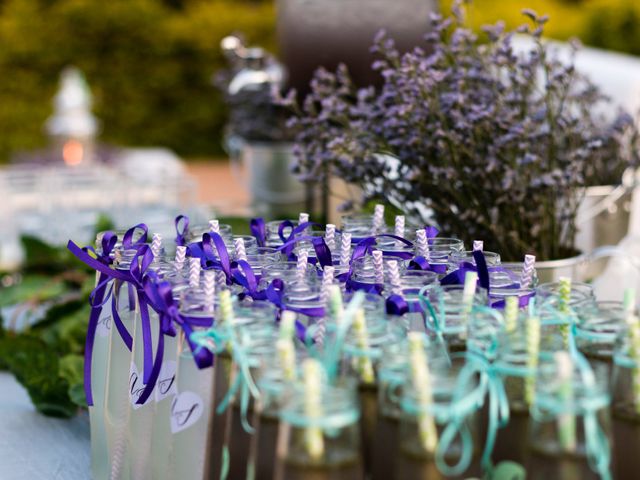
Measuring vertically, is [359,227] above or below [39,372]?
above

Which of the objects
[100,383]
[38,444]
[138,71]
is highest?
[138,71]

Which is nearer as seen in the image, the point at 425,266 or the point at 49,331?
the point at 425,266

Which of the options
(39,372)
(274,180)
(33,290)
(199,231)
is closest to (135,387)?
(199,231)

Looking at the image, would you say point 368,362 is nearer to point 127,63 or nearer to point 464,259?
point 464,259

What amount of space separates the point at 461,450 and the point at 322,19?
1536 mm

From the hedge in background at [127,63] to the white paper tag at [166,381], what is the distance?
759 centimetres

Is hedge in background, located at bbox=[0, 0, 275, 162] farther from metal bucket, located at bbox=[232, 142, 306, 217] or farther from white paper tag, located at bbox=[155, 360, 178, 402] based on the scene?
white paper tag, located at bbox=[155, 360, 178, 402]

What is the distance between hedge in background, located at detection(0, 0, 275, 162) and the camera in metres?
8.20

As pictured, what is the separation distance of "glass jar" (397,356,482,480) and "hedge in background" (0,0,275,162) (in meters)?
7.88

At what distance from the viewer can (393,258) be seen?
3.32 ft

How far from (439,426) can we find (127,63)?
8325 millimetres

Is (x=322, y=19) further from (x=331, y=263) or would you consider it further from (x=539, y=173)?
(x=331, y=263)

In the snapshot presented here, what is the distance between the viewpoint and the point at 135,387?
37.2 inches

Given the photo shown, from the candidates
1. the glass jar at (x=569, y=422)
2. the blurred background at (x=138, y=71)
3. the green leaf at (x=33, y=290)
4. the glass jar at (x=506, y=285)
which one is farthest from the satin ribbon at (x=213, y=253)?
the blurred background at (x=138, y=71)
